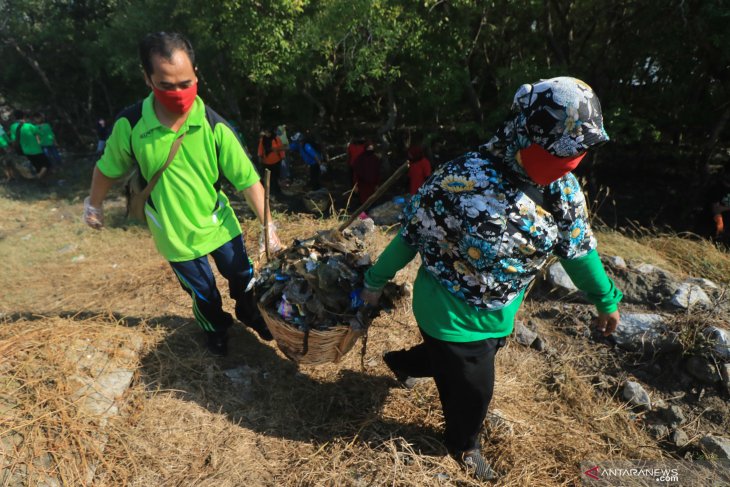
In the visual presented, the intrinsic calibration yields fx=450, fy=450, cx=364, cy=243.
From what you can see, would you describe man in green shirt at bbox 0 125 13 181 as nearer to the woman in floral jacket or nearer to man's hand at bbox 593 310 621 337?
the woman in floral jacket

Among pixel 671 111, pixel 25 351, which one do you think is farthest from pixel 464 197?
pixel 671 111

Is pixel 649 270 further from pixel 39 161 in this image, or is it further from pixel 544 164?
pixel 39 161

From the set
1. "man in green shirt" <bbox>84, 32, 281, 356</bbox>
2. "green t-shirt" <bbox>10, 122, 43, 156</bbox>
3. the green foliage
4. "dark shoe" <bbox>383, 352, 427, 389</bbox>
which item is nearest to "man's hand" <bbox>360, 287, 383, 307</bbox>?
"dark shoe" <bbox>383, 352, 427, 389</bbox>

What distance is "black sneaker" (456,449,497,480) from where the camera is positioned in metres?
2.14

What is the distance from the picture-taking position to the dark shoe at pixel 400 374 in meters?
2.43

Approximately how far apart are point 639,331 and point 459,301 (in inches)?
75.7

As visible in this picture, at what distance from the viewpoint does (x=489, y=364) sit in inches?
74.7

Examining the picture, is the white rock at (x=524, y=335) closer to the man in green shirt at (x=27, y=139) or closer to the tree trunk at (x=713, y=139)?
the tree trunk at (x=713, y=139)

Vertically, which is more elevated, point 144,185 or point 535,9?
point 535,9

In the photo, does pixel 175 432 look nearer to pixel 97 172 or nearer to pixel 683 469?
pixel 97 172

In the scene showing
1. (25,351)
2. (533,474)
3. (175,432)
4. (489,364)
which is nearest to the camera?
(489,364)

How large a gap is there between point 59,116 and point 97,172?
42.1 ft

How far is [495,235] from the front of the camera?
156cm

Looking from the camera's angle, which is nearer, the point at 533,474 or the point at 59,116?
the point at 533,474
